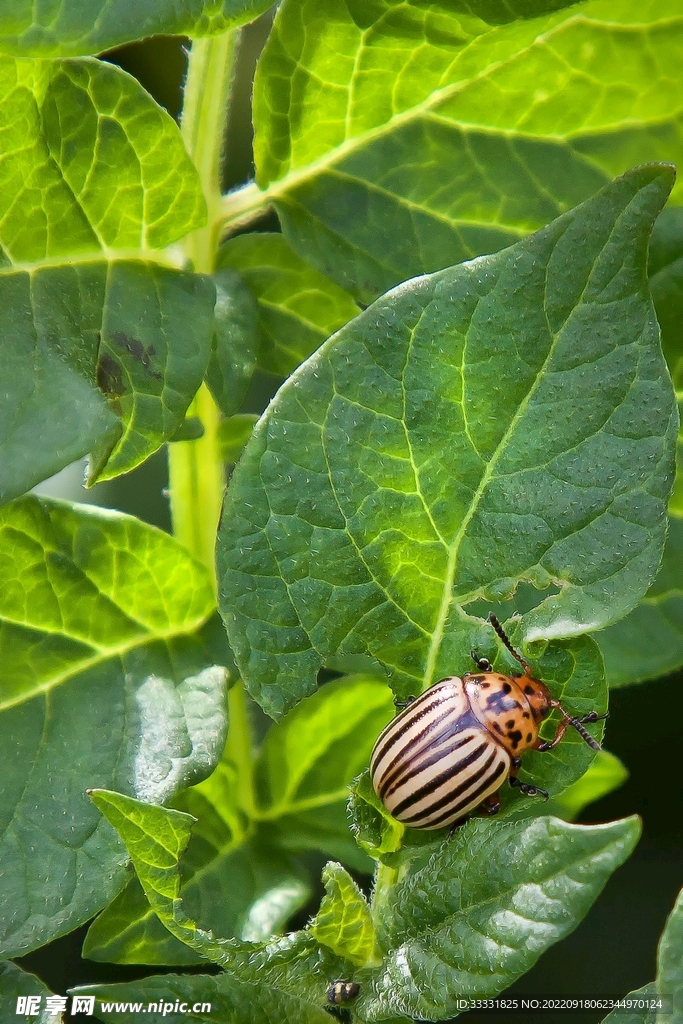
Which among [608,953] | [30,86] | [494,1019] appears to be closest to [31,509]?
[30,86]

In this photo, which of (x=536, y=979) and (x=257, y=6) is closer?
(x=257, y=6)

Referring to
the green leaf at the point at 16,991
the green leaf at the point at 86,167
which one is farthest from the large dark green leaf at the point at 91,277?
the green leaf at the point at 16,991

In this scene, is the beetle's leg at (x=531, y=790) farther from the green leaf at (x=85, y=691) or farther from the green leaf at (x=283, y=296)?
the green leaf at (x=283, y=296)

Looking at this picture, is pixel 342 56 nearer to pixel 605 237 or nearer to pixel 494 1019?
pixel 605 237

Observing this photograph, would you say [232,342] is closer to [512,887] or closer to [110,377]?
[110,377]

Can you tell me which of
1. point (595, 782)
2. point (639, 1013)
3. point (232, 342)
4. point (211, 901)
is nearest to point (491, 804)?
point (639, 1013)

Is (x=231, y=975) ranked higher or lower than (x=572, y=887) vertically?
lower

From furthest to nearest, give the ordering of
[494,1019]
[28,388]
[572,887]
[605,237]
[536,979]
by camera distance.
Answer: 1. [536,979]
2. [494,1019]
3. [28,388]
4. [605,237]
5. [572,887]
